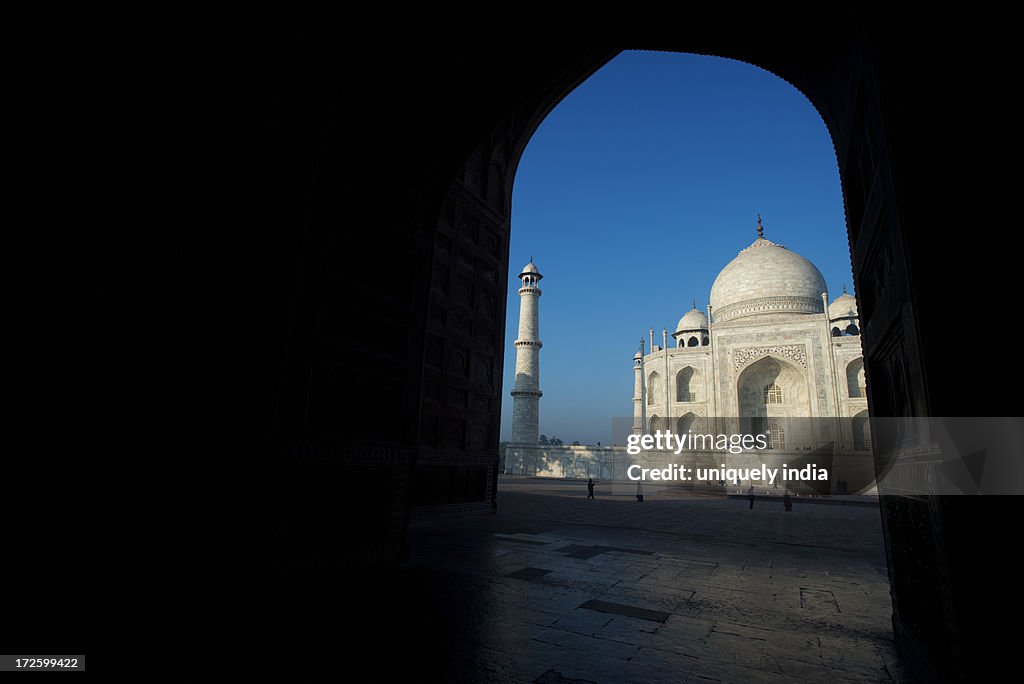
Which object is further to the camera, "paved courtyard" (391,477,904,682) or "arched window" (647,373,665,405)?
"arched window" (647,373,665,405)

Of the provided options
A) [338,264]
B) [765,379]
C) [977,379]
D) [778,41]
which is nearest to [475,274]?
[338,264]

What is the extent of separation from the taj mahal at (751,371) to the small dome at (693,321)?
105 millimetres

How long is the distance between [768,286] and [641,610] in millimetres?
33526

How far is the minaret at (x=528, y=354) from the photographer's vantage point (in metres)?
35.8

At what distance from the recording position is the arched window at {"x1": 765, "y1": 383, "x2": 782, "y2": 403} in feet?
97.0

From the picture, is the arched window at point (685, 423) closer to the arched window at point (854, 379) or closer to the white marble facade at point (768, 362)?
the white marble facade at point (768, 362)

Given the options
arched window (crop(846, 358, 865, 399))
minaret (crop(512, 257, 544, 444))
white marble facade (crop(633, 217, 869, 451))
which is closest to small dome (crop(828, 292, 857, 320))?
white marble facade (crop(633, 217, 869, 451))

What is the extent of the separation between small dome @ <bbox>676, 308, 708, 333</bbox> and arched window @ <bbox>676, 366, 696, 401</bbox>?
6676 millimetres

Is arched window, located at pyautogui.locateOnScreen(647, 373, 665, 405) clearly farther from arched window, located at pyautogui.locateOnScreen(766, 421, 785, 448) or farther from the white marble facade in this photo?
arched window, located at pyautogui.locateOnScreen(766, 421, 785, 448)

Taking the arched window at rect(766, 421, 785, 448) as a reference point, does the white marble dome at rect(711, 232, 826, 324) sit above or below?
above

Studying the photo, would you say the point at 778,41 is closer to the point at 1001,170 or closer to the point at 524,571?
the point at 1001,170

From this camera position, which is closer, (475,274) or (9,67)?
(9,67)

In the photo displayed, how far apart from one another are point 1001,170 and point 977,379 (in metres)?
0.97

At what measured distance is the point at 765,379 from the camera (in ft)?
99.1
